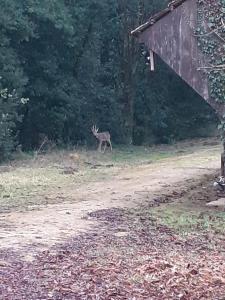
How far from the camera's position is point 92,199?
14.0m

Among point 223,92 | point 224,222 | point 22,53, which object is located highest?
point 22,53

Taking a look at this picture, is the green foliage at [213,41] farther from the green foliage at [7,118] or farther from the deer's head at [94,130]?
the deer's head at [94,130]

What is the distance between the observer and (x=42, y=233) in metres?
9.93

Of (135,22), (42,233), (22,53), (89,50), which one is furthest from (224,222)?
(135,22)

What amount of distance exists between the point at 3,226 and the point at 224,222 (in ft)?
12.2

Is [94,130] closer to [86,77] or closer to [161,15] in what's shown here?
[86,77]

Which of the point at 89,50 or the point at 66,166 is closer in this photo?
the point at 66,166

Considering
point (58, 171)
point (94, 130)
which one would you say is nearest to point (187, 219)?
point (58, 171)

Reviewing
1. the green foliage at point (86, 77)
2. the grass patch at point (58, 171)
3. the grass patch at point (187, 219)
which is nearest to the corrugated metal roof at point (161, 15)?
the grass patch at point (58, 171)

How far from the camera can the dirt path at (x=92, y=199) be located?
383 inches

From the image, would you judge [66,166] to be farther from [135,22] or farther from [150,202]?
[135,22]

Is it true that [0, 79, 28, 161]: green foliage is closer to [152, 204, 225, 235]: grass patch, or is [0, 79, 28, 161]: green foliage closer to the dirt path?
the dirt path

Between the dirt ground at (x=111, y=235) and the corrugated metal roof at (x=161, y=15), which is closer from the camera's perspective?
the dirt ground at (x=111, y=235)

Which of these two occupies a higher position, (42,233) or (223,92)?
(223,92)
